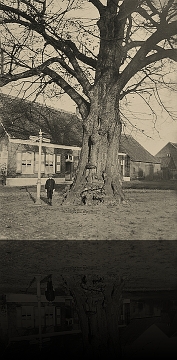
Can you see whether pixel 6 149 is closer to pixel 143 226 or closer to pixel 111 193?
pixel 111 193

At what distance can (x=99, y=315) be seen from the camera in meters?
3.57

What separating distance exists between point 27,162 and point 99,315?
73.8 ft

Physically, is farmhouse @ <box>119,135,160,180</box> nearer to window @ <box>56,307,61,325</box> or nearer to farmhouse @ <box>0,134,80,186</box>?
farmhouse @ <box>0,134,80,186</box>

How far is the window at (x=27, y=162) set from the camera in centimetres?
2520

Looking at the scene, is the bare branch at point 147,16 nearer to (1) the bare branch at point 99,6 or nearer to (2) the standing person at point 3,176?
(1) the bare branch at point 99,6

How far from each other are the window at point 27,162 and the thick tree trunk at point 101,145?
12733 millimetres

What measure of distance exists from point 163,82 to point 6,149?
13469mm

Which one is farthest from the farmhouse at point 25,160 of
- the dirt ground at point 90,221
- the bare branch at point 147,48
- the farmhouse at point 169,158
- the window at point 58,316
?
Answer: the farmhouse at point 169,158

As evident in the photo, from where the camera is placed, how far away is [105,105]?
12.9m

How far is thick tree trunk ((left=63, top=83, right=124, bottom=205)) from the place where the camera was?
12711 mm

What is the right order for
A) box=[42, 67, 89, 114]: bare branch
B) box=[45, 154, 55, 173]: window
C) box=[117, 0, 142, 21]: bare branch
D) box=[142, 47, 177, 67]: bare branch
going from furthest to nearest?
box=[45, 154, 55, 173]: window → box=[42, 67, 89, 114]: bare branch → box=[142, 47, 177, 67]: bare branch → box=[117, 0, 142, 21]: bare branch

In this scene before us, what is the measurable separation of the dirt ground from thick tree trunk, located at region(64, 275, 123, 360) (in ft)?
→ 12.6

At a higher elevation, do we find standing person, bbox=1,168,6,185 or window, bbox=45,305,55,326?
standing person, bbox=1,168,6,185

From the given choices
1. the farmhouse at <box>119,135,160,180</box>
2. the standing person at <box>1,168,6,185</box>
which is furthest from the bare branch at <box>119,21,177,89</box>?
the farmhouse at <box>119,135,160,180</box>
